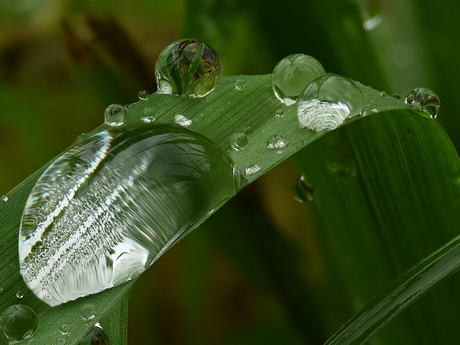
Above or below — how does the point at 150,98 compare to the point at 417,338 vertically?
above

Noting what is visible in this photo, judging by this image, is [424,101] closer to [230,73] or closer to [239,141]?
[239,141]

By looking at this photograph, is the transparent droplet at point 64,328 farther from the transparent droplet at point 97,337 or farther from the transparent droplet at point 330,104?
the transparent droplet at point 330,104

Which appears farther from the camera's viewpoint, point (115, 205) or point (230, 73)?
point (230, 73)

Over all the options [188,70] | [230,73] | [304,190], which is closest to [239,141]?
[188,70]

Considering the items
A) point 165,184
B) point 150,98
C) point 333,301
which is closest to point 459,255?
point 165,184

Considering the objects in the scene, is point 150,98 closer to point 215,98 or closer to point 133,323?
point 215,98

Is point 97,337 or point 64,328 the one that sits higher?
point 64,328
